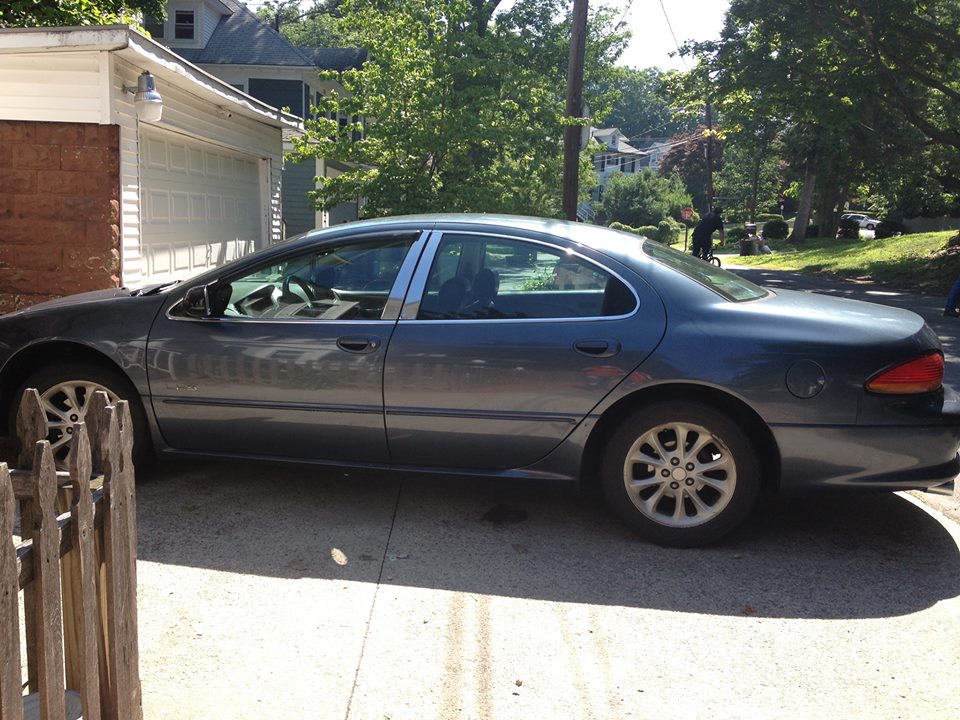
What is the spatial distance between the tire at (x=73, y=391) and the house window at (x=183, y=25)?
25.2 meters

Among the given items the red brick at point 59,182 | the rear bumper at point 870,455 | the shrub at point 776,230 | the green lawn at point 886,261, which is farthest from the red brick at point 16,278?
the shrub at point 776,230

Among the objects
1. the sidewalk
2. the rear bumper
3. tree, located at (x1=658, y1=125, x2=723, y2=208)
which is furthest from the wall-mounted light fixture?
tree, located at (x1=658, y1=125, x2=723, y2=208)

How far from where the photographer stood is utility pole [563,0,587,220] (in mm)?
16094

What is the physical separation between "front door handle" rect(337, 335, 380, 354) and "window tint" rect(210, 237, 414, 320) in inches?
8.1

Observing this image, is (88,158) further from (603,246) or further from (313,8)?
(313,8)

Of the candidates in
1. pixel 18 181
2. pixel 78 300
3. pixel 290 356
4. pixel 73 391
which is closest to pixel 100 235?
pixel 18 181

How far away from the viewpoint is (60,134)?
8984mm

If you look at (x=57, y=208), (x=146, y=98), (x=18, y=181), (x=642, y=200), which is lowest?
(x=57, y=208)

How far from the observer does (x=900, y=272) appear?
24703 mm

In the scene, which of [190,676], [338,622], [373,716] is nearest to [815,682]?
[373,716]

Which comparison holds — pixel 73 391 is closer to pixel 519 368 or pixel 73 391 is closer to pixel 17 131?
pixel 519 368

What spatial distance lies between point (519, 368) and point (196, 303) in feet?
5.73

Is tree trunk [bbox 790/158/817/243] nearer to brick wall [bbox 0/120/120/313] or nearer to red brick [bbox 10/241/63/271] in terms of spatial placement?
brick wall [bbox 0/120/120/313]

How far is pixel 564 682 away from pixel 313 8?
4679 centimetres
